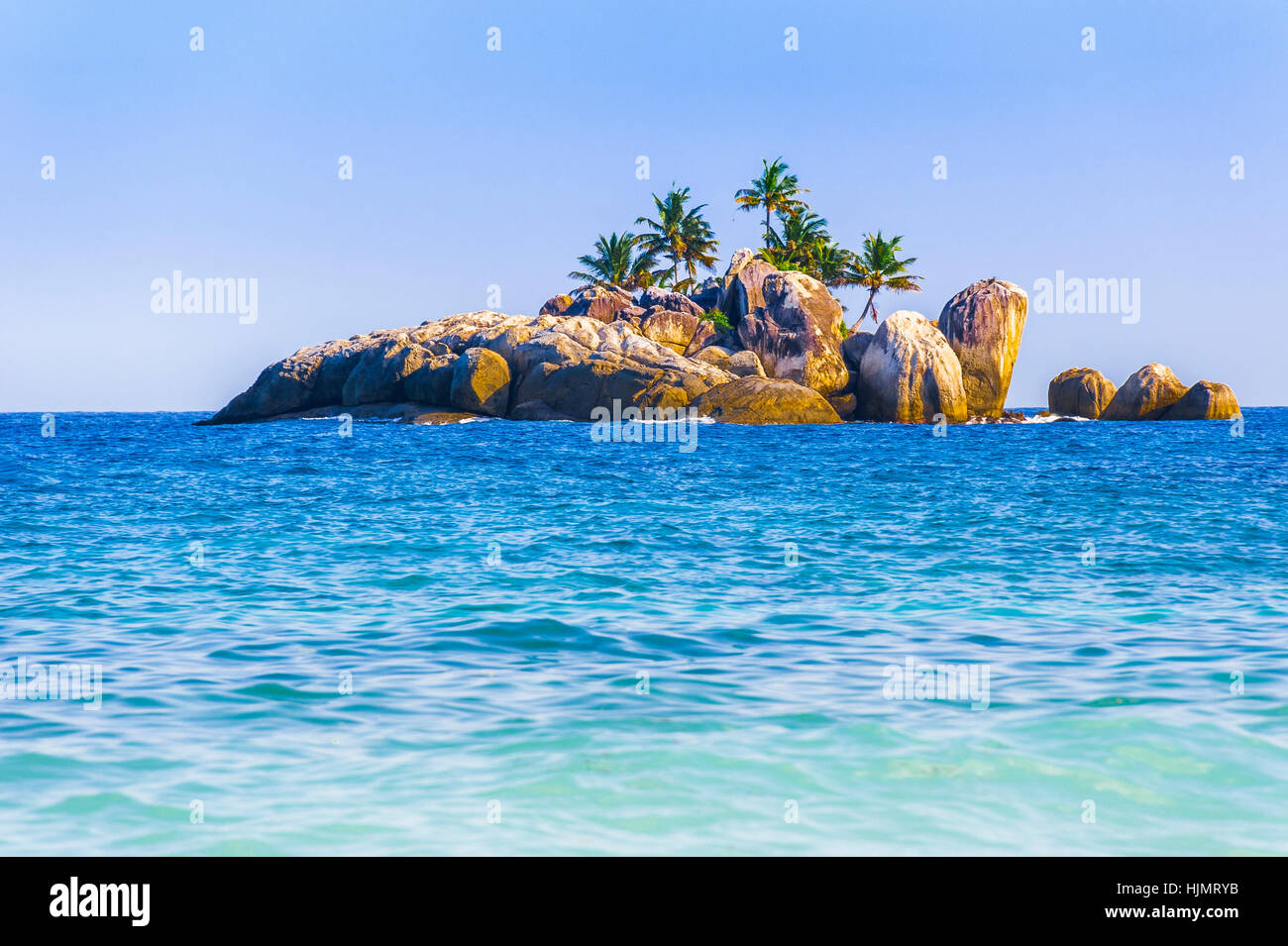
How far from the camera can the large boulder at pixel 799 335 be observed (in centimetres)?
5750

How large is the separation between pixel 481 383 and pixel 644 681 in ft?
166

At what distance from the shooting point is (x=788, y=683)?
7746 mm

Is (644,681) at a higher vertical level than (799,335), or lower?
lower

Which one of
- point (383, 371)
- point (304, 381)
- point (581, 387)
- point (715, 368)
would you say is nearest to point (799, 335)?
point (715, 368)

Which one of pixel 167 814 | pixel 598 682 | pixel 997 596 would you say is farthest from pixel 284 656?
pixel 997 596

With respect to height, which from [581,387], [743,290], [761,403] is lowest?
[761,403]

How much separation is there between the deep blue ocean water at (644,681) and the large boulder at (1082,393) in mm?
52285

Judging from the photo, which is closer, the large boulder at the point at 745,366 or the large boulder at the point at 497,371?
the large boulder at the point at 497,371

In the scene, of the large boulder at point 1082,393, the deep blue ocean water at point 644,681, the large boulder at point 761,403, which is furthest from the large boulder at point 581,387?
the deep blue ocean water at point 644,681

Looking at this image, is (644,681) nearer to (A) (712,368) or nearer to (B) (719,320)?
(A) (712,368)

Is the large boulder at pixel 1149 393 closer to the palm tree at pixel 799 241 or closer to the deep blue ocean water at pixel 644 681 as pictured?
the palm tree at pixel 799 241

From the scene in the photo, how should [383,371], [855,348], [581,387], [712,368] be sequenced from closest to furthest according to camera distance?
[581,387] < [712,368] < [855,348] < [383,371]

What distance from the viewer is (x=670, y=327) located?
212 ft

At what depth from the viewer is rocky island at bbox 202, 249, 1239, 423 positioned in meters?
55.1
